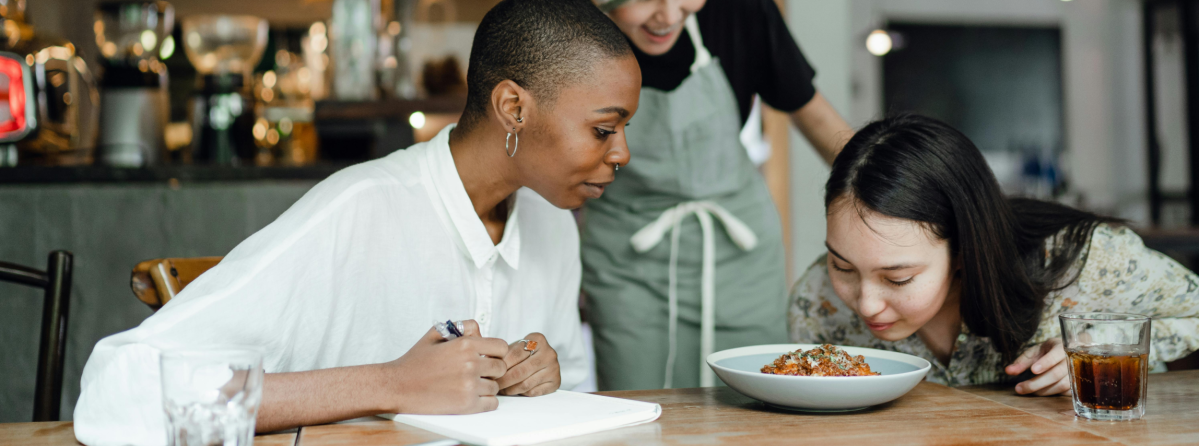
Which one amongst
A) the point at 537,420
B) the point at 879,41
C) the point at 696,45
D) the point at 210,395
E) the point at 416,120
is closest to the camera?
the point at 210,395

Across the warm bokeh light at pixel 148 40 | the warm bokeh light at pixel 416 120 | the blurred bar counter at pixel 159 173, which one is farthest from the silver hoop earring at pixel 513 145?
the warm bokeh light at pixel 148 40

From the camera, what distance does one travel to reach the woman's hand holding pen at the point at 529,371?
1.02 metres

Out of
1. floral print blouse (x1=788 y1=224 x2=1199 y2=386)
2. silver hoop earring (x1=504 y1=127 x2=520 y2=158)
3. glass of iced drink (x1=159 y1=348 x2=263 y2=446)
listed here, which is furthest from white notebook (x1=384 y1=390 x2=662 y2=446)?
floral print blouse (x1=788 y1=224 x2=1199 y2=386)

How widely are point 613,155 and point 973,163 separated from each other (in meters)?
0.50

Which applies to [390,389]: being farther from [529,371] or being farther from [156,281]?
[156,281]

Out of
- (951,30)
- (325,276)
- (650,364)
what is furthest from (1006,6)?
(325,276)

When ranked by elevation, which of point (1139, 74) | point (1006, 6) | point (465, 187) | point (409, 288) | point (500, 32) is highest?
point (1006, 6)

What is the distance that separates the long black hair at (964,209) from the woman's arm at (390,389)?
1.88ft

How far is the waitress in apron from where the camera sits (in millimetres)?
1639

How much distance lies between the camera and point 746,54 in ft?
5.53

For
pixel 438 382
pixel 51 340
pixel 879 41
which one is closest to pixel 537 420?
pixel 438 382

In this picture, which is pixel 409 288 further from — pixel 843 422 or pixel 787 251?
pixel 787 251

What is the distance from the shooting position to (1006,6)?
5059 millimetres

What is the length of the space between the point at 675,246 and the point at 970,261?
591 mm
